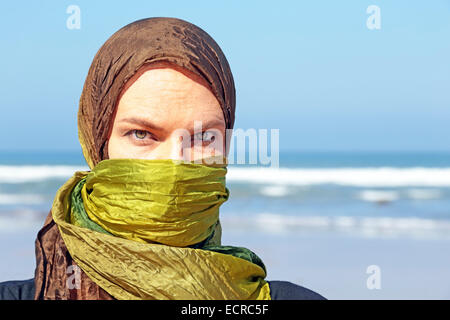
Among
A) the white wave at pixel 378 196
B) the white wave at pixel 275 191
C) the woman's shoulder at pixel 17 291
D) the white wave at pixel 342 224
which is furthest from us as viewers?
the white wave at pixel 275 191

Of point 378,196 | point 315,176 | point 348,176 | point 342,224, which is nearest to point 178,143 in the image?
point 342,224

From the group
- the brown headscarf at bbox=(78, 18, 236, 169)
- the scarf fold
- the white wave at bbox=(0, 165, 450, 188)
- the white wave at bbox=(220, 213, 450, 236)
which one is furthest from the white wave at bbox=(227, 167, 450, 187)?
the scarf fold

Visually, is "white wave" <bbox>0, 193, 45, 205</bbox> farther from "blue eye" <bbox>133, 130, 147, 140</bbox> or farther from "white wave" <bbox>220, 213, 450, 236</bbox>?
"blue eye" <bbox>133, 130, 147, 140</bbox>

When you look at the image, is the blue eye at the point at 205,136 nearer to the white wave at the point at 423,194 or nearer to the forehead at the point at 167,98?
the forehead at the point at 167,98

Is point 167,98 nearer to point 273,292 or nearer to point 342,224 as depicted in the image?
point 273,292

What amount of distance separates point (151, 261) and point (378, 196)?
14.6m

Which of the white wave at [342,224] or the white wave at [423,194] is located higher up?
the white wave at [423,194]

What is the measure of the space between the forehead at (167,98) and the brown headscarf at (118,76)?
3cm

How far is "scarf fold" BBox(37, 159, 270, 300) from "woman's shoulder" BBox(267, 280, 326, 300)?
19cm

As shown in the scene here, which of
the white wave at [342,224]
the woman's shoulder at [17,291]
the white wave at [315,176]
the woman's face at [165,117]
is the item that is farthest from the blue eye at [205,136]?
the white wave at [315,176]

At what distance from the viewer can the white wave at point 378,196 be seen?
15570mm

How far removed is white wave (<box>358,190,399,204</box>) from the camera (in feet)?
51.1
